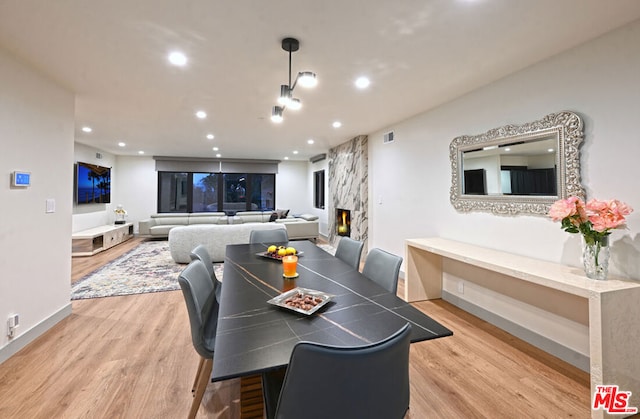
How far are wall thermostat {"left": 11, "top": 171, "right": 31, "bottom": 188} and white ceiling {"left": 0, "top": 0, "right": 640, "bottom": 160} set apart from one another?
936 millimetres

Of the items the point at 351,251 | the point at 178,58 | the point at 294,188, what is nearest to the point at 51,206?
the point at 178,58

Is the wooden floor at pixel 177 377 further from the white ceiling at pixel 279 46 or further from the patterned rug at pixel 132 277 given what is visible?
the white ceiling at pixel 279 46

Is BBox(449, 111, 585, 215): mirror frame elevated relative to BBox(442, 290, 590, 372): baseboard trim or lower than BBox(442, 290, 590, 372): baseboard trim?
elevated

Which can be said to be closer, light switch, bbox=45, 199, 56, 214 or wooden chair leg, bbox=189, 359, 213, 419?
wooden chair leg, bbox=189, 359, 213, 419

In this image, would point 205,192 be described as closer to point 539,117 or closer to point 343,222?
point 343,222

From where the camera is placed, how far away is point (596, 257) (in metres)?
1.83

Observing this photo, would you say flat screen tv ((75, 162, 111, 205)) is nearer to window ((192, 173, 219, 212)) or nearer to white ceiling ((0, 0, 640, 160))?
window ((192, 173, 219, 212))

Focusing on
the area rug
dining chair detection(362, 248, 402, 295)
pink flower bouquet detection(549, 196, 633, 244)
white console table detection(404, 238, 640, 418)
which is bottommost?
the area rug

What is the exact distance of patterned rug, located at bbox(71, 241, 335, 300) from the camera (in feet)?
12.1

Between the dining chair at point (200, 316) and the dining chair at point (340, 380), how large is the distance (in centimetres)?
80

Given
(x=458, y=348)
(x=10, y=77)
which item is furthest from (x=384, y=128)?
(x=10, y=77)

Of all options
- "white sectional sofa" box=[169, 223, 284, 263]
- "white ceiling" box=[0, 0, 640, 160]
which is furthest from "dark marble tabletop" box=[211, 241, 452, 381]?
"white sectional sofa" box=[169, 223, 284, 263]

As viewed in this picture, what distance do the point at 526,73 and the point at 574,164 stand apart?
0.93 metres

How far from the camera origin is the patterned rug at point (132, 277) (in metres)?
3.68
